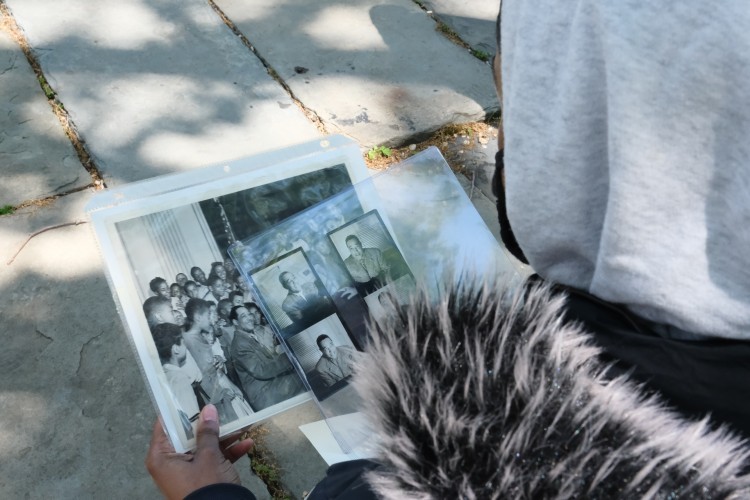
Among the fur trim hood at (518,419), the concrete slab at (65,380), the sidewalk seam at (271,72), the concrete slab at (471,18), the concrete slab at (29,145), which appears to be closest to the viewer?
the fur trim hood at (518,419)

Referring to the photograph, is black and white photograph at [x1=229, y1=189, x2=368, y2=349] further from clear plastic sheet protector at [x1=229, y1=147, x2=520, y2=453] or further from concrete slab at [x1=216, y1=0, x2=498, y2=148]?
concrete slab at [x1=216, y1=0, x2=498, y2=148]

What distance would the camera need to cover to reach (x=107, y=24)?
2344mm

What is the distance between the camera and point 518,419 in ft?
2.21

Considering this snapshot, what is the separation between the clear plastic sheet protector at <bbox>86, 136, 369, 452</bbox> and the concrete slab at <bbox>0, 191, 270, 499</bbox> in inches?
21.9

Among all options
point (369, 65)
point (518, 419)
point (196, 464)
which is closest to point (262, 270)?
point (196, 464)

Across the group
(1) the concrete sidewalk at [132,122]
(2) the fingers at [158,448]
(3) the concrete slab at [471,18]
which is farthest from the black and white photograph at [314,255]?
(3) the concrete slab at [471,18]

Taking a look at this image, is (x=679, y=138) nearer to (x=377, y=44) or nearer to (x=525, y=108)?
(x=525, y=108)

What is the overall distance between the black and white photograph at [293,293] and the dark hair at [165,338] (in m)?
0.15

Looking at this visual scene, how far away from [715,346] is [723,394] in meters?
0.05

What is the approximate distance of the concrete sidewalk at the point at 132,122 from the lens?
1.55 meters

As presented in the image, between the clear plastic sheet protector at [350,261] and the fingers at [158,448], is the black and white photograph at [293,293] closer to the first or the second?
the clear plastic sheet protector at [350,261]

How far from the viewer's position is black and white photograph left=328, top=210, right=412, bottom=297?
109cm

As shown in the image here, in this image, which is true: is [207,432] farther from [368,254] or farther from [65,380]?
[65,380]

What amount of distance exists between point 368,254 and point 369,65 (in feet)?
4.78
